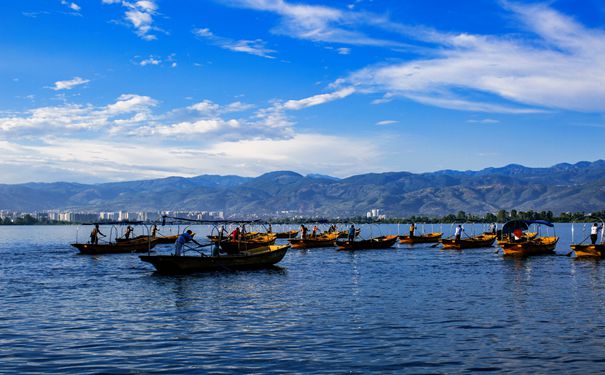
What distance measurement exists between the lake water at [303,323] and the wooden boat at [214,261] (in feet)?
4.70

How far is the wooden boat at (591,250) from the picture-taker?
5856 centimetres

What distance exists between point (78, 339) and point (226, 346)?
5.93m

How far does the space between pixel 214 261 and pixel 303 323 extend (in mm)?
23348

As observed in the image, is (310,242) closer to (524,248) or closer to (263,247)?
(524,248)

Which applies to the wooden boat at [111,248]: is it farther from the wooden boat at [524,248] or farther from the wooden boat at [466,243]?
the wooden boat at [524,248]

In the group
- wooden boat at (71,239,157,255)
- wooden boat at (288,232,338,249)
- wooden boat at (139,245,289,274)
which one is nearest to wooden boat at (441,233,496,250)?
wooden boat at (288,232,338,249)

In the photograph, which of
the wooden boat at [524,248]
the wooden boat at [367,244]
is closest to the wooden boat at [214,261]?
the wooden boat at [524,248]

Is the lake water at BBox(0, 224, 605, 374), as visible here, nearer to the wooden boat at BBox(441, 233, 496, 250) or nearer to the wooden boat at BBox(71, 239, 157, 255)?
the wooden boat at BBox(71, 239, 157, 255)

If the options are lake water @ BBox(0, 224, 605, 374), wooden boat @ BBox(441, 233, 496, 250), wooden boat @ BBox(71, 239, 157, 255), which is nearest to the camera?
lake water @ BBox(0, 224, 605, 374)

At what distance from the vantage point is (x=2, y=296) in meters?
34.8

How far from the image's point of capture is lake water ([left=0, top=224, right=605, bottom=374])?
19172mm

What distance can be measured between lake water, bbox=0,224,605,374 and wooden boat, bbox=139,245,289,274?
4.70 ft

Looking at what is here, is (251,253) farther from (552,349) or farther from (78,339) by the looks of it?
(552,349)

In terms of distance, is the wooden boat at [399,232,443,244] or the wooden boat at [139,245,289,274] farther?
the wooden boat at [399,232,443,244]
